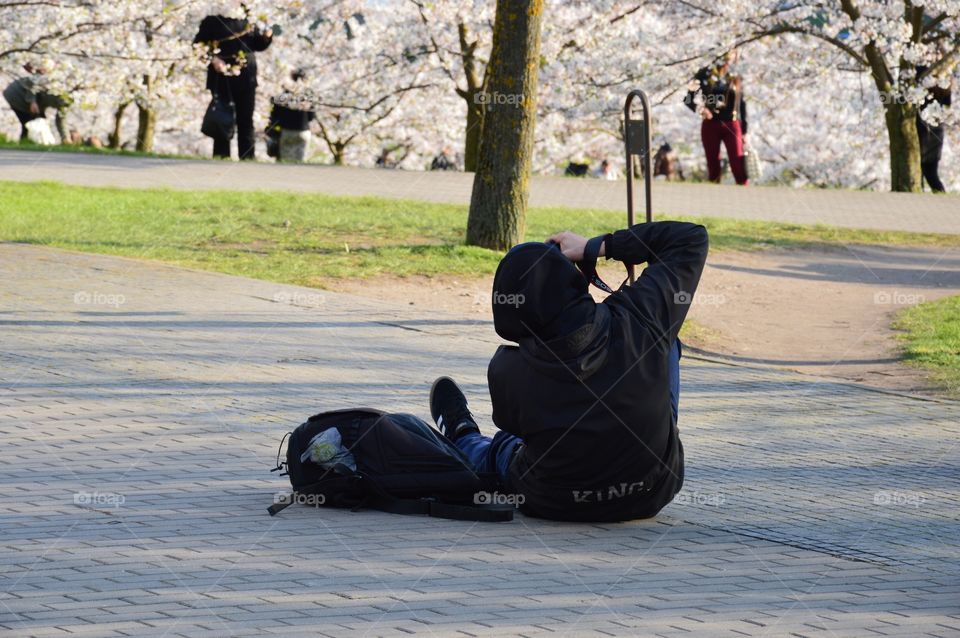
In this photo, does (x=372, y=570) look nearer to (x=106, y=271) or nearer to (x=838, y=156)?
(x=106, y=271)

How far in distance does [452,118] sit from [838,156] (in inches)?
444

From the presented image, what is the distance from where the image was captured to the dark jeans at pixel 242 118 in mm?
20453

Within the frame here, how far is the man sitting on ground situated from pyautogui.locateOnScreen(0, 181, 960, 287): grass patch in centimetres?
643

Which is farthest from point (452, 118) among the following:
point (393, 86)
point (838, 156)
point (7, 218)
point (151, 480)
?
point (151, 480)

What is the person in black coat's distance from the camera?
66.1 ft

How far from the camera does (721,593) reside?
4.33 meters

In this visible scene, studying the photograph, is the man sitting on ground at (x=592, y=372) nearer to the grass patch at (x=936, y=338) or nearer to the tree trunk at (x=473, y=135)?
the grass patch at (x=936, y=338)

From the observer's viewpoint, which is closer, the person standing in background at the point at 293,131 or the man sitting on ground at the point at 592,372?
the man sitting on ground at the point at 592,372

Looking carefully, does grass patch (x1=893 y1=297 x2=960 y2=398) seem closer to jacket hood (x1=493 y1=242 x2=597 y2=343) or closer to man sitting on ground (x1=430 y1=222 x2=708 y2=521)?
man sitting on ground (x1=430 y1=222 x2=708 y2=521)

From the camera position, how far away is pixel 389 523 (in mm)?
5090

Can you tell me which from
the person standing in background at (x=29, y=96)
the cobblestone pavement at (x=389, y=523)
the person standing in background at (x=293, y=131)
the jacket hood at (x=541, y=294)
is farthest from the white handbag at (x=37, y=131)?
the jacket hood at (x=541, y=294)

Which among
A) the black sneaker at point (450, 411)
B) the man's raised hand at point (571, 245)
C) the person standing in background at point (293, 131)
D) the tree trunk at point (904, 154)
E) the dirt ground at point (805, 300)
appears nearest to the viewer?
the man's raised hand at point (571, 245)

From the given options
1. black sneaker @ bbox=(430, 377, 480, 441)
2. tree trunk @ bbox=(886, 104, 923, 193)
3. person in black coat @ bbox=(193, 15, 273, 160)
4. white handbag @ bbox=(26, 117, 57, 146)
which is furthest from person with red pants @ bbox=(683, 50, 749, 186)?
black sneaker @ bbox=(430, 377, 480, 441)

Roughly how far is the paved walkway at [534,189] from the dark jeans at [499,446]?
1027cm
